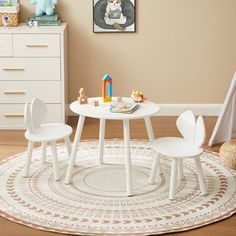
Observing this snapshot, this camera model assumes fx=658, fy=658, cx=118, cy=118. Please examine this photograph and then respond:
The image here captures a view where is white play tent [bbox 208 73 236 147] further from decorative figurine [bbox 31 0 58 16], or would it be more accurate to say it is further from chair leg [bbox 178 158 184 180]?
decorative figurine [bbox 31 0 58 16]

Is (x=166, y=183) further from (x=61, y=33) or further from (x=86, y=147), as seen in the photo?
(x=61, y=33)

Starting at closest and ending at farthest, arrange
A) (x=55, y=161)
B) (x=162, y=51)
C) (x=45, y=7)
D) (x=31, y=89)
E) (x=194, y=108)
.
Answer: (x=55, y=161), (x=31, y=89), (x=45, y=7), (x=162, y=51), (x=194, y=108)

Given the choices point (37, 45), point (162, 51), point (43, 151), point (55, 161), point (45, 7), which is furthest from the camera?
point (162, 51)

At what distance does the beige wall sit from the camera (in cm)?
561

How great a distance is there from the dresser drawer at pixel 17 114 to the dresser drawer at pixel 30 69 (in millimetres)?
234

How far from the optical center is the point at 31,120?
13.8ft

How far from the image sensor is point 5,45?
5.26 meters

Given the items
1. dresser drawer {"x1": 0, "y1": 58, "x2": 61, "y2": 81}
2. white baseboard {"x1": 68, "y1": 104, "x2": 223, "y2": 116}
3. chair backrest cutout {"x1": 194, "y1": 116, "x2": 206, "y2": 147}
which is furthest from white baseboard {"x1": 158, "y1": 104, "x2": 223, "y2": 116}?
chair backrest cutout {"x1": 194, "y1": 116, "x2": 206, "y2": 147}

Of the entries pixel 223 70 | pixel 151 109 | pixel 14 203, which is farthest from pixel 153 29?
pixel 14 203

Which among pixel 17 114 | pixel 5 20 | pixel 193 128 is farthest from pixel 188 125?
pixel 5 20

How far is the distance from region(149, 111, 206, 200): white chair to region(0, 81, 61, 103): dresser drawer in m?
1.46

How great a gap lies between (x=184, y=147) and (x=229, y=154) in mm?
592

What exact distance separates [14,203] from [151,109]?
103 cm

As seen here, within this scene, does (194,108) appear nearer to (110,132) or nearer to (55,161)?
(110,132)
